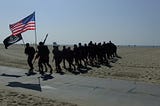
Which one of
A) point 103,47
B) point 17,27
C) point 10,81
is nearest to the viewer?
point 10,81

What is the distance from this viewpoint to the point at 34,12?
67.4 feet

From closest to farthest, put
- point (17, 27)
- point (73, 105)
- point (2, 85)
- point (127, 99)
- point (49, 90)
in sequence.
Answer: point (73, 105), point (127, 99), point (49, 90), point (2, 85), point (17, 27)

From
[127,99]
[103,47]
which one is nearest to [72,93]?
[127,99]

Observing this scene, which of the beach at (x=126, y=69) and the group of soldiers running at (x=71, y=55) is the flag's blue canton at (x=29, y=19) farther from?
the beach at (x=126, y=69)

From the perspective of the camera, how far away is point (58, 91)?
11672 millimetres

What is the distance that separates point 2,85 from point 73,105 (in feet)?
16.1

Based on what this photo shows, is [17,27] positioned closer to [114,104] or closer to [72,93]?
[72,93]

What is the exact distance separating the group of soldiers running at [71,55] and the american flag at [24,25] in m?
1.62

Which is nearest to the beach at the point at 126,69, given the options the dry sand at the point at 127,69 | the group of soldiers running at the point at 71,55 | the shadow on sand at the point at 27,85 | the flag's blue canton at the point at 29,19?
the dry sand at the point at 127,69

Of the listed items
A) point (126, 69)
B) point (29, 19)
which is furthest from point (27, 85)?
point (126, 69)

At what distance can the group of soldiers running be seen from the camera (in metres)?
17.8

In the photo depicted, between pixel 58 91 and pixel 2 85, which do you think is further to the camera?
pixel 2 85

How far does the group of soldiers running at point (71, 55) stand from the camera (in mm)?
17797

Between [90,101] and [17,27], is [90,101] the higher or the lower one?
the lower one
